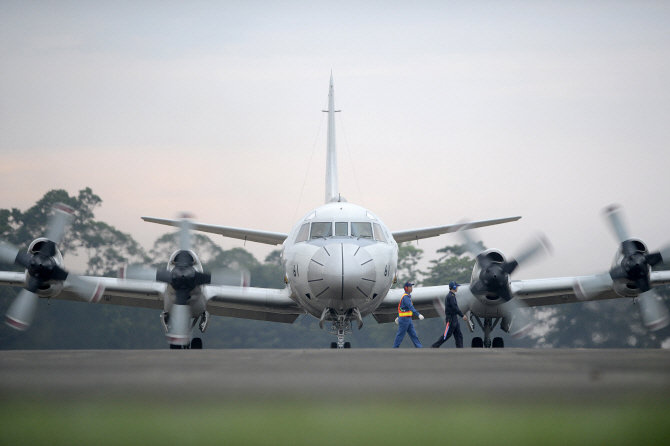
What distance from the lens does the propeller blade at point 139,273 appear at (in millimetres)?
16062

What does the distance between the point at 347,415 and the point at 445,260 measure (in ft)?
245

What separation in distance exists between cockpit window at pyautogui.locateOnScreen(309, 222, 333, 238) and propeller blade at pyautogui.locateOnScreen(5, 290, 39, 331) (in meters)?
6.64

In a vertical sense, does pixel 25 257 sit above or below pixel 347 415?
above

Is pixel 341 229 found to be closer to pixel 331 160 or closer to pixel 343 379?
pixel 343 379

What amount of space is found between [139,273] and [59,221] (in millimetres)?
3010

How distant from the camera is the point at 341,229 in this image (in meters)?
15.6

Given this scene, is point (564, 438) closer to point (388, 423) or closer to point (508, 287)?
point (388, 423)

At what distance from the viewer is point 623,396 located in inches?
171

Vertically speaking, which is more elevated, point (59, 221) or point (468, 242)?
point (59, 221)

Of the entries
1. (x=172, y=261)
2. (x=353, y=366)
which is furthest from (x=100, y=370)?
(x=172, y=261)

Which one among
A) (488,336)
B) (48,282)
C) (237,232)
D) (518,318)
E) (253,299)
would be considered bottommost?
(488,336)

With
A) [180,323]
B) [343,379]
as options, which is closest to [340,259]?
[180,323]

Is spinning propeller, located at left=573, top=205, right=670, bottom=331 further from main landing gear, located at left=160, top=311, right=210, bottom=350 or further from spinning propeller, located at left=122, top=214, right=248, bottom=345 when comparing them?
main landing gear, located at left=160, top=311, right=210, bottom=350

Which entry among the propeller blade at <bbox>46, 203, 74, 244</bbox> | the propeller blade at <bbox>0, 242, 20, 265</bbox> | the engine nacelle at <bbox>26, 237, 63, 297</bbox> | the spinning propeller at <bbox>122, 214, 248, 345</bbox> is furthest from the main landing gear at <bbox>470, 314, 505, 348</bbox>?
the propeller blade at <bbox>0, 242, 20, 265</bbox>
